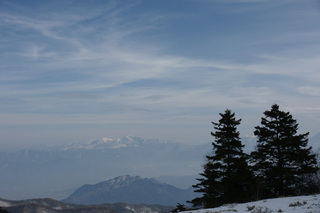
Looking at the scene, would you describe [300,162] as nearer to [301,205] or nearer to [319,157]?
[319,157]

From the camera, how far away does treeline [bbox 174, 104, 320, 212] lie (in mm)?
39875

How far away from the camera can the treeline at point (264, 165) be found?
39.9m

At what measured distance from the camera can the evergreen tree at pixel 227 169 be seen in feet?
134

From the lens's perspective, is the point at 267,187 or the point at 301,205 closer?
the point at 301,205

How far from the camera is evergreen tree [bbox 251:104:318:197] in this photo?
130 feet

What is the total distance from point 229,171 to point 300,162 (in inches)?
388

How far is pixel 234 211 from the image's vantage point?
23.0 metres

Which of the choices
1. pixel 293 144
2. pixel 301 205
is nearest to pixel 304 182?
pixel 293 144

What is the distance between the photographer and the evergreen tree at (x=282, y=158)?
39719mm

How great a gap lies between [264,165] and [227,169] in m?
5.38

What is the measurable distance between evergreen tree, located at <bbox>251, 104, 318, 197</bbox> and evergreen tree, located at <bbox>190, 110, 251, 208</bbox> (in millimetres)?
2718

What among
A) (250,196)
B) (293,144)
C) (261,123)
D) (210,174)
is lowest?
(250,196)

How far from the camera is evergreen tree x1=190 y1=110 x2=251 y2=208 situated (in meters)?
40.9

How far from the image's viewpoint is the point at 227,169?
4131cm
